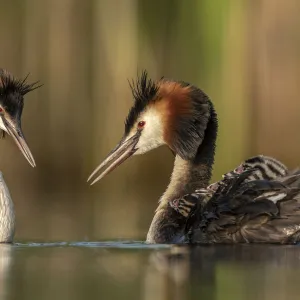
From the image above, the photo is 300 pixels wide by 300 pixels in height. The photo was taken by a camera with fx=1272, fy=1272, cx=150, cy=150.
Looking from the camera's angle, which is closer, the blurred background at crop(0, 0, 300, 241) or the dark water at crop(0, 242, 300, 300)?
the dark water at crop(0, 242, 300, 300)

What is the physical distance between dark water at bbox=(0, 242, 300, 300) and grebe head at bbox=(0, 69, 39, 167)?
117 cm

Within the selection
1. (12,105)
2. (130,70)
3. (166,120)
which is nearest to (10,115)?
(12,105)

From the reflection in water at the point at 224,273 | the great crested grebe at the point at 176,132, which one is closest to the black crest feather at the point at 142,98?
the great crested grebe at the point at 176,132

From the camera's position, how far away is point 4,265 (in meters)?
8.35

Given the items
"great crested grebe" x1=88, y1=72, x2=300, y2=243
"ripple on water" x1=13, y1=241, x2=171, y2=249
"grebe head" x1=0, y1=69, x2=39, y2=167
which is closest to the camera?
"ripple on water" x1=13, y1=241, x2=171, y2=249

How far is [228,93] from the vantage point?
51.1 ft

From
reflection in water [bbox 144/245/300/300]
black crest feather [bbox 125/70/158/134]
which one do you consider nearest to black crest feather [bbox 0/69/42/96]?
black crest feather [bbox 125/70/158/134]

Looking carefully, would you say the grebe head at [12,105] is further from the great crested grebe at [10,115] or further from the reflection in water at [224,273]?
the reflection in water at [224,273]

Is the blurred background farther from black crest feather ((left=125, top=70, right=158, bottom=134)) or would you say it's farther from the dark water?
the dark water

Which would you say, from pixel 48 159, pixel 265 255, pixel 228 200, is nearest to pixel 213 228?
pixel 228 200

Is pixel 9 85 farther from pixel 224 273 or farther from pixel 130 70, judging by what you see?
pixel 130 70

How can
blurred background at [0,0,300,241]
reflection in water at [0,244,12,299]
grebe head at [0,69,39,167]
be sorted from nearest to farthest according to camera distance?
reflection in water at [0,244,12,299] < grebe head at [0,69,39,167] < blurred background at [0,0,300,241]

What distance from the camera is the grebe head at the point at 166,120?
10.1m

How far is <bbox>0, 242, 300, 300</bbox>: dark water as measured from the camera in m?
7.04
